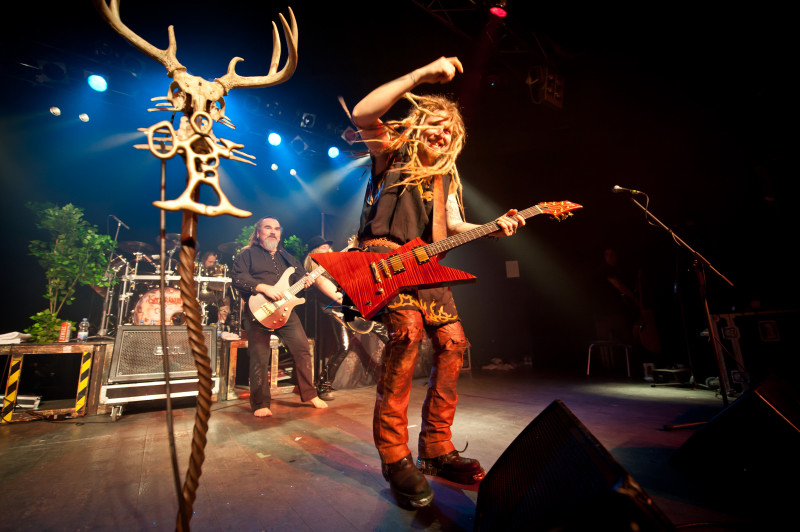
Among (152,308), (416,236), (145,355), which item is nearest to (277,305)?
(145,355)

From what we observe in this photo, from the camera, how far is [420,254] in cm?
198

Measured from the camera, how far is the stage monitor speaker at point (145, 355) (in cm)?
409

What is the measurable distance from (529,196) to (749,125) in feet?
12.7

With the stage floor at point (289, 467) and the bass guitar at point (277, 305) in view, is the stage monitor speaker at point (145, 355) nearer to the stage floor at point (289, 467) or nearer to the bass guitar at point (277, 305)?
the stage floor at point (289, 467)

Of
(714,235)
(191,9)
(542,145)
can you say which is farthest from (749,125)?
(191,9)

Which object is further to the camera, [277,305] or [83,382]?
[277,305]

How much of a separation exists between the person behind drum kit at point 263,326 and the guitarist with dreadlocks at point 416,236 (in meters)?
2.56

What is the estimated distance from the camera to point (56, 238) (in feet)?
19.1

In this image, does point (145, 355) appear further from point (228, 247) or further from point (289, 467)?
point (228, 247)

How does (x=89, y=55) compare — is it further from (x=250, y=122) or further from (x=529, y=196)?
(x=529, y=196)

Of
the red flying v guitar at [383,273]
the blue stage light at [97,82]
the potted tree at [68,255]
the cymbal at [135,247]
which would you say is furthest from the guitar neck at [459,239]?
the blue stage light at [97,82]

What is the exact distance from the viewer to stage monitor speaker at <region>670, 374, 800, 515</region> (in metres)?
1.33

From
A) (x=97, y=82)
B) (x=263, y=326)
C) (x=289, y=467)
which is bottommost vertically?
(x=289, y=467)

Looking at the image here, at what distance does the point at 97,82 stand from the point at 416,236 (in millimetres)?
8233
